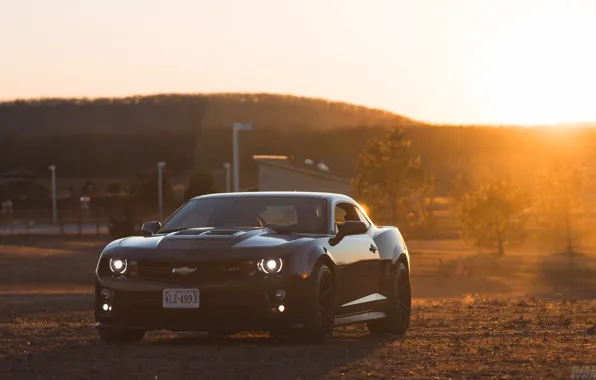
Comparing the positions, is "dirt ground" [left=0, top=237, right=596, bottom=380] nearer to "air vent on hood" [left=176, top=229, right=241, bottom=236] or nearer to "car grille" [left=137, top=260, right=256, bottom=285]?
"car grille" [left=137, top=260, right=256, bottom=285]

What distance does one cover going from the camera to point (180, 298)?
499 inches

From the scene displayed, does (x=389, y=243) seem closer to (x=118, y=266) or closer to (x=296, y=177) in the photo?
(x=118, y=266)

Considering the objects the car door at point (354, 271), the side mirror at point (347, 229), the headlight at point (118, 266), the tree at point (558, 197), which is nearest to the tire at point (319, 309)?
the car door at point (354, 271)

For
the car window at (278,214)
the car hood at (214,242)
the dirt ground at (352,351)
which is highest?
the car window at (278,214)

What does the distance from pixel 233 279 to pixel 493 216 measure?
258ft

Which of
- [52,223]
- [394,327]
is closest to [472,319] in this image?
[394,327]

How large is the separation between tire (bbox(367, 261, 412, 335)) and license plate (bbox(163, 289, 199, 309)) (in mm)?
2964

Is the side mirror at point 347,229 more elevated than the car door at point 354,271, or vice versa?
the side mirror at point 347,229

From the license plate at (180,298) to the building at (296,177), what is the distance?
310 ft

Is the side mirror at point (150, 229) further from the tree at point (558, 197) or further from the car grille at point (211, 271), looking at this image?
the tree at point (558, 197)

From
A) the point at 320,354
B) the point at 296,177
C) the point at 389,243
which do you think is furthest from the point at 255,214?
the point at 296,177

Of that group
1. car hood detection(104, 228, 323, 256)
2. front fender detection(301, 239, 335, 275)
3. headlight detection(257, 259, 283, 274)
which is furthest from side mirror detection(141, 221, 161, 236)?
front fender detection(301, 239, 335, 275)

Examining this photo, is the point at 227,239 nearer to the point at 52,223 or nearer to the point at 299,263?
the point at 299,263

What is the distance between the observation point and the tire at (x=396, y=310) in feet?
49.0
